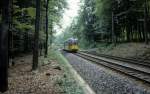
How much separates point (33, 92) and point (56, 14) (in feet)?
93.0

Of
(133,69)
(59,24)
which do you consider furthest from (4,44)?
(59,24)

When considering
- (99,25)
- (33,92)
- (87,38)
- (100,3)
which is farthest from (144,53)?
(87,38)

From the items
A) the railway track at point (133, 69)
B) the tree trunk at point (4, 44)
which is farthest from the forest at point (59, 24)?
the railway track at point (133, 69)

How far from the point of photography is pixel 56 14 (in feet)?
118

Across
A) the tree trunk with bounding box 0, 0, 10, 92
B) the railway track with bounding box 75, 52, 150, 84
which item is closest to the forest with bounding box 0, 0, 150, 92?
the tree trunk with bounding box 0, 0, 10, 92

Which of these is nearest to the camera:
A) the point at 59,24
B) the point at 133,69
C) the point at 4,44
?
the point at 4,44

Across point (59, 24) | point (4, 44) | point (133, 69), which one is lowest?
point (133, 69)

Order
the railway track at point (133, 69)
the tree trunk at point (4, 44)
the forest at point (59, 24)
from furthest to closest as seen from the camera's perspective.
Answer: the forest at point (59, 24), the railway track at point (133, 69), the tree trunk at point (4, 44)

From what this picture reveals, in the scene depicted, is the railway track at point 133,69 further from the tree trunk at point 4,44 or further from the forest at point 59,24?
the tree trunk at point 4,44

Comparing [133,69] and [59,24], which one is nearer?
[133,69]

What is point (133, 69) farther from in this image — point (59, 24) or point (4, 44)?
point (59, 24)

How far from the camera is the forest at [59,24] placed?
18.6 m

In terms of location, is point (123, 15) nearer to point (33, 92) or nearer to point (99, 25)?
point (99, 25)

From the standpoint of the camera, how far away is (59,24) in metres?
39.8
